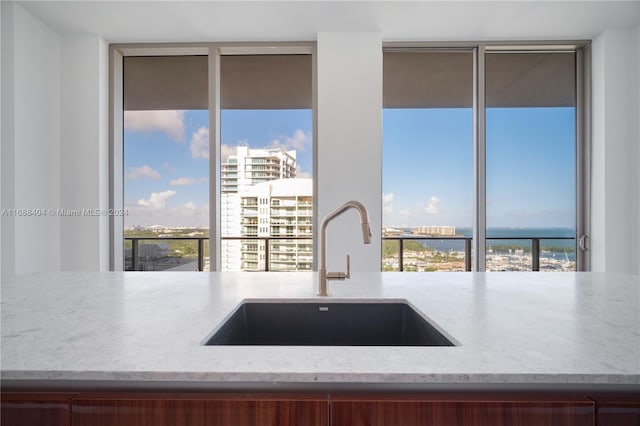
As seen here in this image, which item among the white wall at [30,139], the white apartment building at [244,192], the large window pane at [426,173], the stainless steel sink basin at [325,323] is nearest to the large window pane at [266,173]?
the white apartment building at [244,192]

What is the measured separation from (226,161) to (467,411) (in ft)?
15.4

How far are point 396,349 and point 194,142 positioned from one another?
4670 mm

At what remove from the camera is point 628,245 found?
9.89 ft

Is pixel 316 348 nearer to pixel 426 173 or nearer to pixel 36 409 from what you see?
pixel 36 409

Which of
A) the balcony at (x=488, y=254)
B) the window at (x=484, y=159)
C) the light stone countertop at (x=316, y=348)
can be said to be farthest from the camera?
the balcony at (x=488, y=254)

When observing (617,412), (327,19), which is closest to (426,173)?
(327,19)

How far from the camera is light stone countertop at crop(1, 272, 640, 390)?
1.92 ft

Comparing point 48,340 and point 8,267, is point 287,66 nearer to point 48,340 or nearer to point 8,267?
point 8,267

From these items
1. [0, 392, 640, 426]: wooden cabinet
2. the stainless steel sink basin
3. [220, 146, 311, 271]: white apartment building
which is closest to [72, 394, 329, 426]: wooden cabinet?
[0, 392, 640, 426]: wooden cabinet

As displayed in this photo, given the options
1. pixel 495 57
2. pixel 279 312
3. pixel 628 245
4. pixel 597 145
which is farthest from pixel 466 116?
pixel 279 312

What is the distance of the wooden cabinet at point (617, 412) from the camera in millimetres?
590

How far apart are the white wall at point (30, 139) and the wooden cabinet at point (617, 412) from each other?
3494 mm

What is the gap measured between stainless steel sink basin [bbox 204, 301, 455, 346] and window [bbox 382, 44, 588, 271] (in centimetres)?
245

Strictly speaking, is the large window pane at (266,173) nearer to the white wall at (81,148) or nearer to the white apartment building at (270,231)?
the white apartment building at (270,231)
